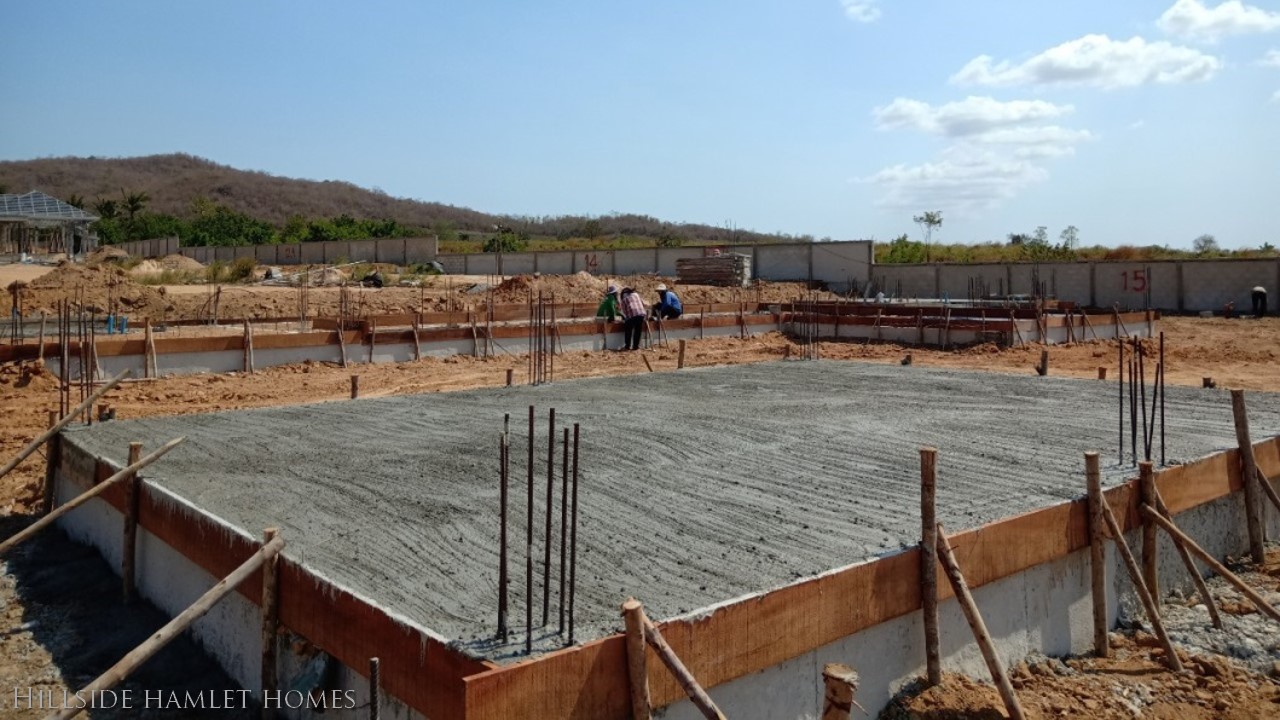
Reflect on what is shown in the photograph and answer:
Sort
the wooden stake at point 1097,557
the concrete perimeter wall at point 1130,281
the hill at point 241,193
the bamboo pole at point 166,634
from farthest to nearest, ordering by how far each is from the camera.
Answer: the hill at point 241,193, the concrete perimeter wall at point 1130,281, the wooden stake at point 1097,557, the bamboo pole at point 166,634

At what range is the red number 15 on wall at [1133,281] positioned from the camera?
25.6 meters

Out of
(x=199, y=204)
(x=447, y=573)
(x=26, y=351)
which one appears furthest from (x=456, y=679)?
(x=199, y=204)

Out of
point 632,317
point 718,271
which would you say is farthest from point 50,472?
point 718,271

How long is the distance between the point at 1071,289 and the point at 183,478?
85.5 feet

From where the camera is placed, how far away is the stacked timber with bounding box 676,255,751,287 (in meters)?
31.4

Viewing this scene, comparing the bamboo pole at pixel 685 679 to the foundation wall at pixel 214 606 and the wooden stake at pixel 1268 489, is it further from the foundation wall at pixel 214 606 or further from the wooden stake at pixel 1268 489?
the wooden stake at pixel 1268 489

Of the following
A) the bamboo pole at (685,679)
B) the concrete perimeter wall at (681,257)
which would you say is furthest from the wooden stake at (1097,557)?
the concrete perimeter wall at (681,257)

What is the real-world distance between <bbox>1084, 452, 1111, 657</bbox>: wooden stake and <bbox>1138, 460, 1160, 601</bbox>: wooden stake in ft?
1.99

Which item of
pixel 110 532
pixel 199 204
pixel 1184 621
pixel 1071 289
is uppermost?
pixel 199 204

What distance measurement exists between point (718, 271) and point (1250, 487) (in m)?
25.2

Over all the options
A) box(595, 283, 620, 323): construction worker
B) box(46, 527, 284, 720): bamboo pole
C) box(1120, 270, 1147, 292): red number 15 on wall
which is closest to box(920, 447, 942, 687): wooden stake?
box(46, 527, 284, 720): bamboo pole

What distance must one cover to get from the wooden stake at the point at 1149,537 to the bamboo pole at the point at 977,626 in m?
1.94

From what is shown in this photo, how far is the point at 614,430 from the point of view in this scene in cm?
781

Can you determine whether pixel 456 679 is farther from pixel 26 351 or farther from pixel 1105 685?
pixel 26 351
